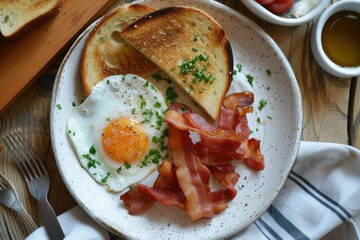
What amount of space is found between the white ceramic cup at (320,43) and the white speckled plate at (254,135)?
20 centimetres

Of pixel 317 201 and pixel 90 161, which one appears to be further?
pixel 317 201

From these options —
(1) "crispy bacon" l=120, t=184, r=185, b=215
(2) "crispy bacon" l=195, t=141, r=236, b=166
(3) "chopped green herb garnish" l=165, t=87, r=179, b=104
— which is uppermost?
(3) "chopped green herb garnish" l=165, t=87, r=179, b=104

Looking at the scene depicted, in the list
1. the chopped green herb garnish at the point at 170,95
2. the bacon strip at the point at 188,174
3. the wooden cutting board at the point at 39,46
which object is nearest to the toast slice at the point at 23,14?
the wooden cutting board at the point at 39,46

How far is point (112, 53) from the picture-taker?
289 centimetres

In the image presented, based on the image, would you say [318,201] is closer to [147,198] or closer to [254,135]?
[254,135]

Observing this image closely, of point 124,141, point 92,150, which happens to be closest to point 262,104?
point 124,141

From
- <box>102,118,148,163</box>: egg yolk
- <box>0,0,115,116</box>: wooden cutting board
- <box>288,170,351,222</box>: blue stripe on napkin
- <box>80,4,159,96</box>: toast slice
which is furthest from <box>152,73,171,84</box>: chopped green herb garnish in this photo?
<box>288,170,351,222</box>: blue stripe on napkin

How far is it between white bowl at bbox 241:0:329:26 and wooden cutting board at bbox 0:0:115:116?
772 millimetres

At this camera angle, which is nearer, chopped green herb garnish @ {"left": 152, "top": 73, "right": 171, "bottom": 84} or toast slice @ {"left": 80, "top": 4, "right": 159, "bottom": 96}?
toast slice @ {"left": 80, "top": 4, "right": 159, "bottom": 96}

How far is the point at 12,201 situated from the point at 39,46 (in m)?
0.82

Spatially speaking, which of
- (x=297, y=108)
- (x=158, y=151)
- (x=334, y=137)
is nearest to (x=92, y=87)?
(x=158, y=151)

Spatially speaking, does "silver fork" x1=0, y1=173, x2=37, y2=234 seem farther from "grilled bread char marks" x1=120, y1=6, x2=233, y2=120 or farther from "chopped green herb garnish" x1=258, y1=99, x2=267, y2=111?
"chopped green herb garnish" x1=258, y1=99, x2=267, y2=111

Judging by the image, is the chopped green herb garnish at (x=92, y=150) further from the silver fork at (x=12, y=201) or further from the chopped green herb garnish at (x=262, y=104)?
the chopped green herb garnish at (x=262, y=104)

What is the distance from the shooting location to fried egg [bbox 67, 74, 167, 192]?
282cm
